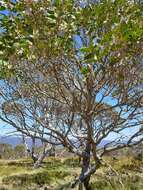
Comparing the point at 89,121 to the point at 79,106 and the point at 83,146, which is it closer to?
the point at 79,106

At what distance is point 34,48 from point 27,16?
1.88 feet

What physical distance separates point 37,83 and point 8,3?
3.64m

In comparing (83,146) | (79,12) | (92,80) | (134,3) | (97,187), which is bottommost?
(97,187)

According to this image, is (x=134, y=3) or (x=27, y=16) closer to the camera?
(x=27, y=16)

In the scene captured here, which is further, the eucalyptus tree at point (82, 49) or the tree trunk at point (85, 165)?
the tree trunk at point (85, 165)

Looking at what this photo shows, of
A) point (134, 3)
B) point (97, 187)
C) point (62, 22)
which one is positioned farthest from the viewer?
point (97, 187)

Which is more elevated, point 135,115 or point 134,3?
point 134,3

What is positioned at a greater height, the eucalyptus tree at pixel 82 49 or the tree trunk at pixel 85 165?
the eucalyptus tree at pixel 82 49

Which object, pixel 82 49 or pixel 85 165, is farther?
pixel 85 165

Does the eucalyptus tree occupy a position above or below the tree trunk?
above

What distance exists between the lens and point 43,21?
25.6 ft

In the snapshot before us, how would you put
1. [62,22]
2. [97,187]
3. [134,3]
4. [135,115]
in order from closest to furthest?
[62,22], [134,3], [135,115], [97,187]

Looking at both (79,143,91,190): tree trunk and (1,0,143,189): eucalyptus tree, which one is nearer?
(1,0,143,189): eucalyptus tree

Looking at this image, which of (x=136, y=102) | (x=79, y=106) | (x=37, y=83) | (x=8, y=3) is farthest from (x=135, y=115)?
(x=8, y=3)
